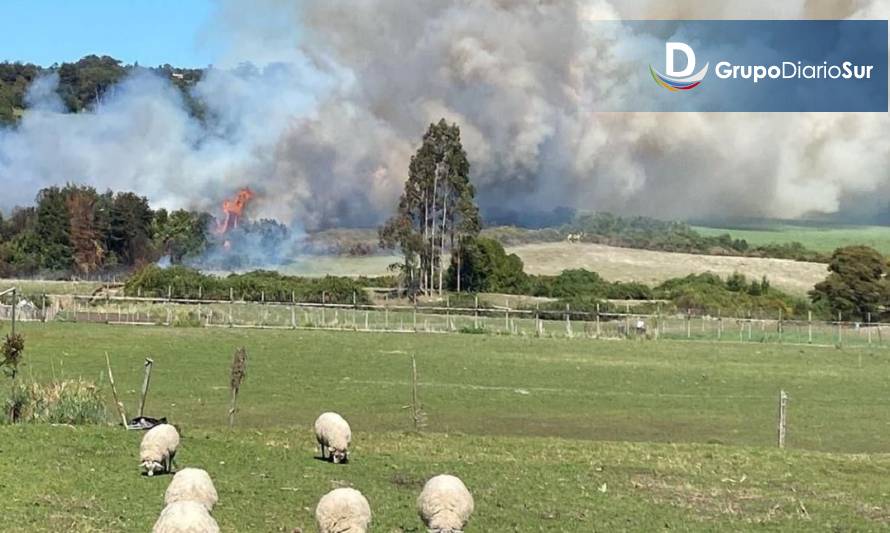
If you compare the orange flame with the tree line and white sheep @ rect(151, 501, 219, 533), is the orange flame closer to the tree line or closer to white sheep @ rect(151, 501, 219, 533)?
the tree line

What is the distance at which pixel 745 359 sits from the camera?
195ft

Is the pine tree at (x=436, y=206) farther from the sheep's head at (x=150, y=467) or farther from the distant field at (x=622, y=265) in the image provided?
the sheep's head at (x=150, y=467)

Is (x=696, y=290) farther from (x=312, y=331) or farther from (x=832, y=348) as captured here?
(x=312, y=331)

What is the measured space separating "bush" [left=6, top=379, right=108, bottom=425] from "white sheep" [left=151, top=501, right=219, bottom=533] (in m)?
14.6

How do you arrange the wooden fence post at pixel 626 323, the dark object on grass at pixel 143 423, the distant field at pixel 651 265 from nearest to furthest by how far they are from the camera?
the dark object on grass at pixel 143 423, the wooden fence post at pixel 626 323, the distant field at pixel 651 265

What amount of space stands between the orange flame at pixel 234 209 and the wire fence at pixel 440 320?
47490 millimetres

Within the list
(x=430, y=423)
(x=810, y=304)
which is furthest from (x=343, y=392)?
(x=810, y=304)

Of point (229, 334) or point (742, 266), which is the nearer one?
point (229, 334)

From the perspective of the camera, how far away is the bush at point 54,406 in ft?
87.0

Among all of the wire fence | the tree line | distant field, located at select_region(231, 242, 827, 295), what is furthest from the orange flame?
the wire fence

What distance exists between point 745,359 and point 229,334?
25.6 m

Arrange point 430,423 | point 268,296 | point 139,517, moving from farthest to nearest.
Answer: point 268,296
point 430,423
point 139,517

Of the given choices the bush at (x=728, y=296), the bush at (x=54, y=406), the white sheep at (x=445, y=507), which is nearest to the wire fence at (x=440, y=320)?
the bush at (x=728, y=296)

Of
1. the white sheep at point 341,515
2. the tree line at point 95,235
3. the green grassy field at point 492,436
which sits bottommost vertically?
the green grassy field at point 492,436
